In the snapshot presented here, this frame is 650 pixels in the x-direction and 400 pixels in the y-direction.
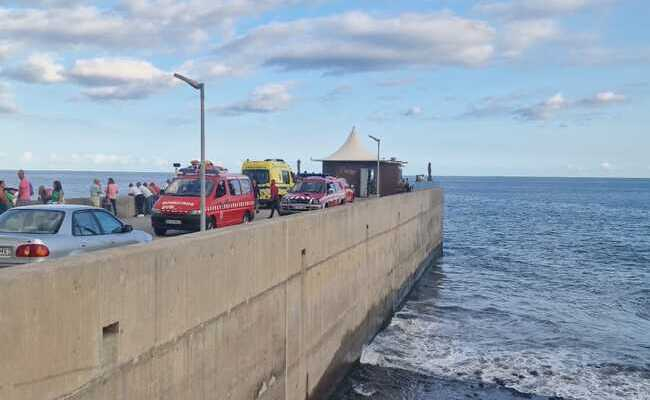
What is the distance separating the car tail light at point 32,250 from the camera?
8531mm

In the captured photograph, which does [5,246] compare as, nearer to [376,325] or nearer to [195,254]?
[195,254]

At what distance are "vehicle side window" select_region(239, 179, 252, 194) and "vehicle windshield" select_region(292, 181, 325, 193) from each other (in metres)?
4.60

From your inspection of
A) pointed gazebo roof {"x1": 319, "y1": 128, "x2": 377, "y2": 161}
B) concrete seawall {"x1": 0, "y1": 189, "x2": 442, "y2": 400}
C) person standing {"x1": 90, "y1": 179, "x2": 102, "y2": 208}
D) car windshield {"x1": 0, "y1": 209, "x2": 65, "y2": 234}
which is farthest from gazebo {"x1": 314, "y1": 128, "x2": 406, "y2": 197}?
car windshield {"x1": 0, "y1": 209, "x2": 65, "y2": 234}

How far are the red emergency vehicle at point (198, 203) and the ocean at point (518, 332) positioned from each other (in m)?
5.18

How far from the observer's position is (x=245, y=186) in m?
19.0

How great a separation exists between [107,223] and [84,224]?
0.73 meters

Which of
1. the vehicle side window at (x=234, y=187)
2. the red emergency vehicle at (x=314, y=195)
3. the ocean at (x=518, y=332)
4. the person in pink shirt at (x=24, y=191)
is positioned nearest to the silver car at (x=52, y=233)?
the ocean at (x=518, y=332)

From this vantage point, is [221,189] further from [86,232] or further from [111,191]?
[86,232]

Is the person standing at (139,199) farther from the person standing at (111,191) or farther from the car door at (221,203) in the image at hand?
the car door at (221,203)

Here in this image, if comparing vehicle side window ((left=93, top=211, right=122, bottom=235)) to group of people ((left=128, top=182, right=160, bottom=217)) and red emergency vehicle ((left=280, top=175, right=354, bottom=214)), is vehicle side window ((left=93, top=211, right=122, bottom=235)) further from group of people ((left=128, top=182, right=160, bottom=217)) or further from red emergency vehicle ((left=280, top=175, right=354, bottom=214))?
group of people ((left=128, top=182, right=160, bottom=217))

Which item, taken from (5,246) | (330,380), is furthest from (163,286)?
(330,380)

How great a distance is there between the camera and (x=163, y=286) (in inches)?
246

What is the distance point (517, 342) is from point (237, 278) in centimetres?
1155

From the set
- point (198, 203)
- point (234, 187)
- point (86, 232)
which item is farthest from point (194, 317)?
point (234, 187)
